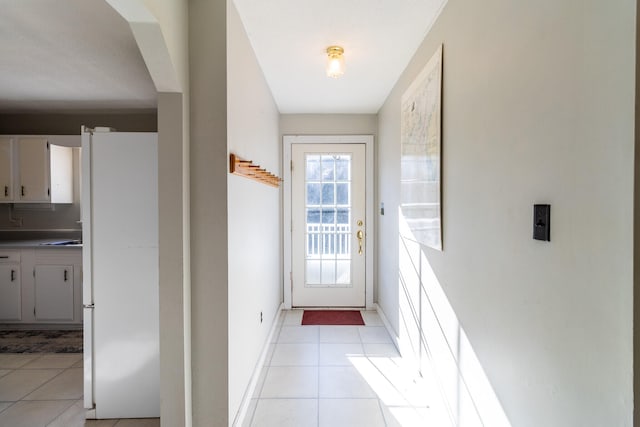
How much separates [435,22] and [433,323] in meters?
1.78

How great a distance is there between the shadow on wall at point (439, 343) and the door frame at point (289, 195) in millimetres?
1174

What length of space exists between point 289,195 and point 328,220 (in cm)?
56

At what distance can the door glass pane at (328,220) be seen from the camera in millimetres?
4074

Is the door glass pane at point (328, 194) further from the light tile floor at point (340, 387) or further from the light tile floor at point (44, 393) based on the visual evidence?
the light tile floor at point (44, 393)

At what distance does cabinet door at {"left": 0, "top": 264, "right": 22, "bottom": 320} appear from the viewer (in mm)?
3477

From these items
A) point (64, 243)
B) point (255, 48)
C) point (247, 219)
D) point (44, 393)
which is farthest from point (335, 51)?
point (64, 243)

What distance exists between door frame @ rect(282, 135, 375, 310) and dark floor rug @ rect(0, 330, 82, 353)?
2133 mm

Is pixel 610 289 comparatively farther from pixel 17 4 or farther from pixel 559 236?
pixel 17 4

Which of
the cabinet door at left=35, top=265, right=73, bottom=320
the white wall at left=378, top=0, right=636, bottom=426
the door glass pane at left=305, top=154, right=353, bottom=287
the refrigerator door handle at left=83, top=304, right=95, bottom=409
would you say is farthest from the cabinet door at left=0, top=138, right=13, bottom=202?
the white wall at left=378, top=0, right=636, bottom=426

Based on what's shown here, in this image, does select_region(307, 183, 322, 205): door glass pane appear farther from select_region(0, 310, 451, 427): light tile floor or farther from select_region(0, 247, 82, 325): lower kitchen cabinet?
select_region(0, 247, 82, 325): lower kitchen cabinet

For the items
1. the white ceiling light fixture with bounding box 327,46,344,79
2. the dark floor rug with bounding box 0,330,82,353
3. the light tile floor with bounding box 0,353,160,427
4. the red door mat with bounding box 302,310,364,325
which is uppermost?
the white ceiling light fixture with bounding box 327,46,344,79

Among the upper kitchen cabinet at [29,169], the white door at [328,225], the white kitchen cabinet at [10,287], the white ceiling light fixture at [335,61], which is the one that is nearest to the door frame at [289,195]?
the white door at [328,225]

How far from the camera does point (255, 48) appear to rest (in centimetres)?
234

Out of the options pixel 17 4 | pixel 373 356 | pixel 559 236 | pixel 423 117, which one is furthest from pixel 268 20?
pixel 373 356
